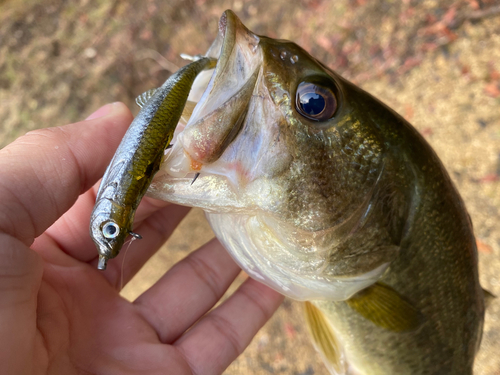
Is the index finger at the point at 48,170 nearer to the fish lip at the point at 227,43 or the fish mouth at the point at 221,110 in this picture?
the fish mouth at the point at 221,110

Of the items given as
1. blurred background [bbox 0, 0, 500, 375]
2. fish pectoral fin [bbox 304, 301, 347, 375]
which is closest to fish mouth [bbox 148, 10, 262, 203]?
fish pectoral fin [bbox 304, 301, 347, 375]

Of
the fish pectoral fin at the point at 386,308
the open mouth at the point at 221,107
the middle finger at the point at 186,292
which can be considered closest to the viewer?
the open mouth at the point at 221,107

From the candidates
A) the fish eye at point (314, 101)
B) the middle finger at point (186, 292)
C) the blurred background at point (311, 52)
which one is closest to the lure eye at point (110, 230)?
the fish eye at point (314, 101)

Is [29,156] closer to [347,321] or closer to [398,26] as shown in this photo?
[347,321]

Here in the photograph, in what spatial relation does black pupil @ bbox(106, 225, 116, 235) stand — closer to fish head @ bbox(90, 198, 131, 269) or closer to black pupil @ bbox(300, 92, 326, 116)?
fish head @ bbox(90, 198, 131, 269)

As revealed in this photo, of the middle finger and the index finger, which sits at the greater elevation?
the index finger

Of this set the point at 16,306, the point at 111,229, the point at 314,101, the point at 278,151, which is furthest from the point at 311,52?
the point at 16,306

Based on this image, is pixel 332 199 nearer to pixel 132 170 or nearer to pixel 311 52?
pixel 132 170
